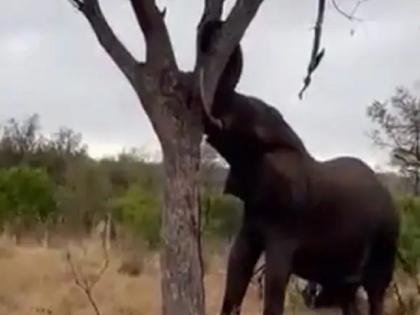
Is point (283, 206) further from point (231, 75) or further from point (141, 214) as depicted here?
point (141, 214)

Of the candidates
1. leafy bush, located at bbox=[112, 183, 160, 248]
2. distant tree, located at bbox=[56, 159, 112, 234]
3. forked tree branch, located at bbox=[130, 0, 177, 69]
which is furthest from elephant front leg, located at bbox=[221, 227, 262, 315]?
distant tree, located at bbox=[56, 159, 112, 234]

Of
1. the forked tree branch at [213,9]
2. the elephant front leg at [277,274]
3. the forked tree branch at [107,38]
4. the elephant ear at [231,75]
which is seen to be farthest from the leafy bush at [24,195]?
the elephant front leg at [277,274]

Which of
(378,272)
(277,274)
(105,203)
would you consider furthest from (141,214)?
(277,274)

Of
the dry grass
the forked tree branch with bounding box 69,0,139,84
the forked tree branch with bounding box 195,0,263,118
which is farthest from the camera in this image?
the dry grass

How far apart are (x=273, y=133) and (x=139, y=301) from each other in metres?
7.58

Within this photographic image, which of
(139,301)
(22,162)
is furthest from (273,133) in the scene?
(22,162)

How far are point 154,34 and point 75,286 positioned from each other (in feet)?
26.1

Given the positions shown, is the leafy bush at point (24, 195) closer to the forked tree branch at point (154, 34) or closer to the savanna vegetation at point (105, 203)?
the savanna vegetation at point (105, 203)

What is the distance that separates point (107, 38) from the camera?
6.00 m

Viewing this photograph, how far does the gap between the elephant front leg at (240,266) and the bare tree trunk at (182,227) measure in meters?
0.13

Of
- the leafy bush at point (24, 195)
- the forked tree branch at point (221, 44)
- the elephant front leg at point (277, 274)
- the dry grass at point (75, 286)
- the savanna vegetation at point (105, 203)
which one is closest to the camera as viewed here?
A: the elephant front leg at point (277, 274)

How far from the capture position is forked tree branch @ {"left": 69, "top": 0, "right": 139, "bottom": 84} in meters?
5.94

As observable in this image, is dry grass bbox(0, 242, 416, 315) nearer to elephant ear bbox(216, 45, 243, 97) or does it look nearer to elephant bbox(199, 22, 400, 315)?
elephant bbox(199, 22, 400, 315)

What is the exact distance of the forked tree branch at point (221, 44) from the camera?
18.2 feet
